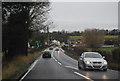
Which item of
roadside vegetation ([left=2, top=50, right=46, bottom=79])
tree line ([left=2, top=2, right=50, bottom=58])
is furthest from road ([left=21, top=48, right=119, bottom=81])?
tree line ([left=2, top=2, right=50, bottom=58])

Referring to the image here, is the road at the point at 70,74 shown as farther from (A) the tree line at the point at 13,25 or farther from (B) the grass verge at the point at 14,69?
(A) the tree line at the point at 13,25

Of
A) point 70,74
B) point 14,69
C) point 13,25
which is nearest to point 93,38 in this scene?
point 13,25

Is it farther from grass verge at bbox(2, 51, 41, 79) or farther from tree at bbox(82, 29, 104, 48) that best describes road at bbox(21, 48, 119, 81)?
tree at bbox(82, 29, 104, 48)

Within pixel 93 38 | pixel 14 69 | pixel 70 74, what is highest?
pixel 93 38

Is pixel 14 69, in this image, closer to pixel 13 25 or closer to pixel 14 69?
pixel 14 69

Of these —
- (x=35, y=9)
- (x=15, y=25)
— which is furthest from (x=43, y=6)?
(x=15, y=25)

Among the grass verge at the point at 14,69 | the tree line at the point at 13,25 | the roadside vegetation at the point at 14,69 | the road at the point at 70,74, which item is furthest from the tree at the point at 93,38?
the road at the point at 70,74

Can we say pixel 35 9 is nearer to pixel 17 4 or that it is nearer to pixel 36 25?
pixel 36 25

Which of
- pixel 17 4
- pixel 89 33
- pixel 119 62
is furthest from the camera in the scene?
pixel 89 33

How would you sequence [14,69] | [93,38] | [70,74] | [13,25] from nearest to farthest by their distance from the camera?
1. [70,74]
2. [14,69]
3. [13,25]
4. [93,38]

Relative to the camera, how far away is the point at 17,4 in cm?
2597

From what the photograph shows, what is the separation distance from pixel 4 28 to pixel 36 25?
21047mm

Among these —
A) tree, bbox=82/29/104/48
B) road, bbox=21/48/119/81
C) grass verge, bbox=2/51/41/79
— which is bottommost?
road, bbox=21/48/119/81

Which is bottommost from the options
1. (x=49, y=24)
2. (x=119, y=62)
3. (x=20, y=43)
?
(x=119, y=62)
